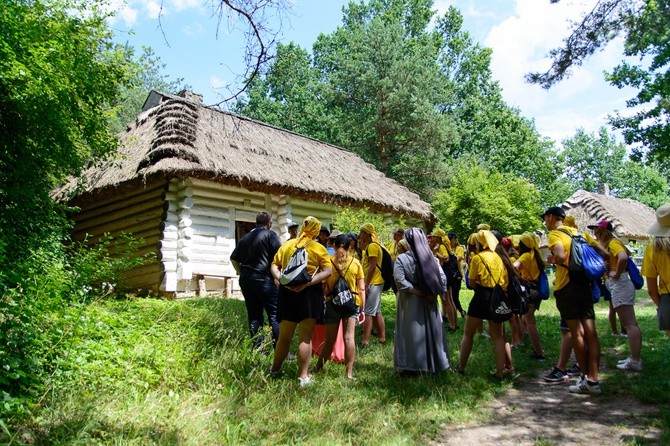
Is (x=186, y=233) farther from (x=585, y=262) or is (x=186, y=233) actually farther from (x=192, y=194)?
(x=585, y=262)

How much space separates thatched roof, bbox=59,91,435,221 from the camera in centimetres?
1142

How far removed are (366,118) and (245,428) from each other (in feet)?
81.9

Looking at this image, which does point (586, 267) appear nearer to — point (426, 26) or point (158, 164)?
point (158, 164)

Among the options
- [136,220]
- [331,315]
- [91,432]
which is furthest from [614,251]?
[136,220]

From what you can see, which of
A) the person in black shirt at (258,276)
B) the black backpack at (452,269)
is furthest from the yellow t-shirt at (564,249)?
the black backpack at (452,269)

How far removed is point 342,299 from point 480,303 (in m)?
1.51

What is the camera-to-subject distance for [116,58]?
916 centimetres

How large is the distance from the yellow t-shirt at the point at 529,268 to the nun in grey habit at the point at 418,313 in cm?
175

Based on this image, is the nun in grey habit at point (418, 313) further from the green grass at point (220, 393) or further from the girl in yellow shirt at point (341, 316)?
the girl in yellow shirt at point (341, 316)

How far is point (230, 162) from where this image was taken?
40.9ft

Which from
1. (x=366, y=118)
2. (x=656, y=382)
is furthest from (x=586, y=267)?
(x=366, y=118)

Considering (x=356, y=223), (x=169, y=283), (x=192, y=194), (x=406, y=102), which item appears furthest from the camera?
(x=406, y=102)

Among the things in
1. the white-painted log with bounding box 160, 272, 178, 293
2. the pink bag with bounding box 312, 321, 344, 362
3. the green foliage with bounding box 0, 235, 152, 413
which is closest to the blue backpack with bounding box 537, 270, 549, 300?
the pink bag with bounding box 312, 321, 344, 362

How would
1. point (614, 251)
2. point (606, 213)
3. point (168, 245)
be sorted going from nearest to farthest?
point (614, 251) → point (168, 245) → point (606, 213)
